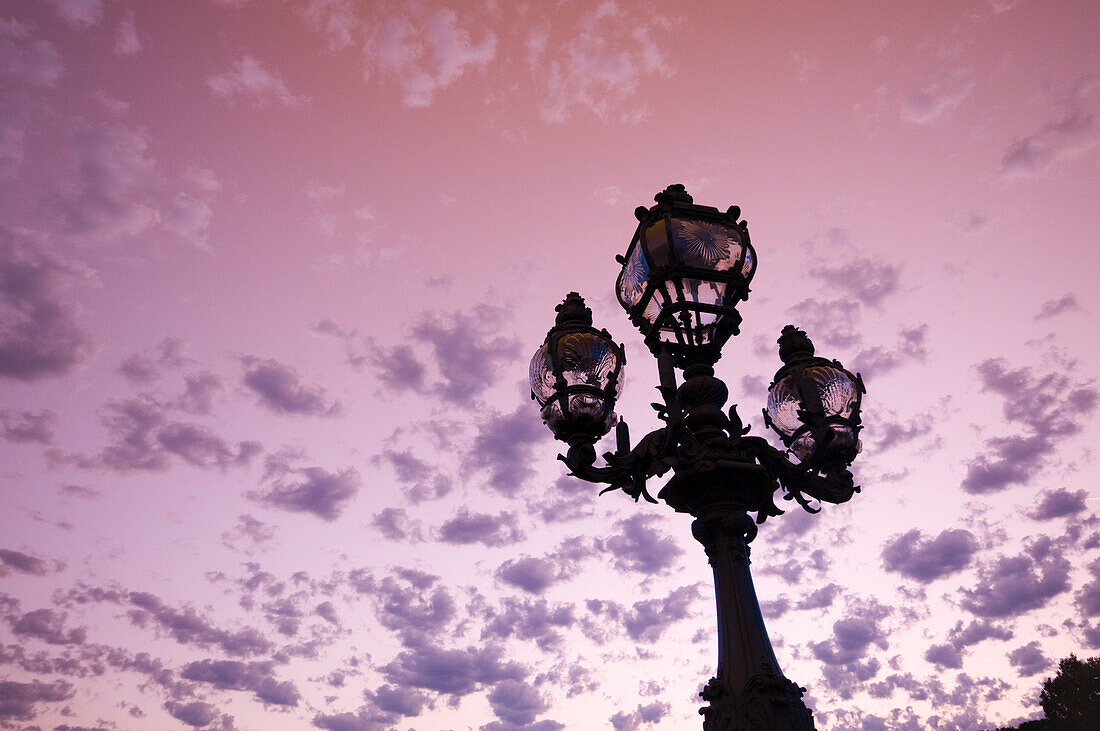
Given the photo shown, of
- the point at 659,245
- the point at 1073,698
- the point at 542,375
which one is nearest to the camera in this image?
the point at 659,245

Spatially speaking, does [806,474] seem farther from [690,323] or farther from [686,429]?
[690,323]

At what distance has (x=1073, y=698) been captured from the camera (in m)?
59.8

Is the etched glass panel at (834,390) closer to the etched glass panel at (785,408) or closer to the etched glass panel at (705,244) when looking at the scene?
the etched glass panel at (785,408)

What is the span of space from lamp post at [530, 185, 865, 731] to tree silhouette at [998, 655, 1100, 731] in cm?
7027

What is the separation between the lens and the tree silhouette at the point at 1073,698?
192ft

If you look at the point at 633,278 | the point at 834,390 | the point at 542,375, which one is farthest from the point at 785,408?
the point at 542,375

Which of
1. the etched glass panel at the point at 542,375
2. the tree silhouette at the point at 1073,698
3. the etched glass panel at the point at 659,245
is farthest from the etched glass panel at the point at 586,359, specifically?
the tree silhouette at the point at 1073,698

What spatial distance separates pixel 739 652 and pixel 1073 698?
241 ft

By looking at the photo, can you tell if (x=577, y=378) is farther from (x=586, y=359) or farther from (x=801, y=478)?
(x=801, y=478)

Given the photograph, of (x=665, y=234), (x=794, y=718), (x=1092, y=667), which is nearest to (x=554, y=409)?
(x=665, y=234)

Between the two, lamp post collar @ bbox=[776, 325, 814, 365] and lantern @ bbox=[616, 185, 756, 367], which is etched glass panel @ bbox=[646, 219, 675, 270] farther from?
lamp post collar @ bbox=[776, 325, 814, 365]

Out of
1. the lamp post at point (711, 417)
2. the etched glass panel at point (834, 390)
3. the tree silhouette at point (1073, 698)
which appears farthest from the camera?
the tree silhouette at point (1073, 698)

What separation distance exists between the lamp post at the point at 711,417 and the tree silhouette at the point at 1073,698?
70.3 metres

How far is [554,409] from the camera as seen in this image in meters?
6.21
